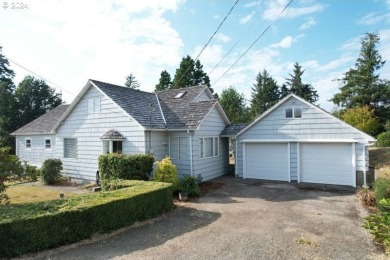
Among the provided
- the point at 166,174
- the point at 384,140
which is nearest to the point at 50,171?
the point at 166,174

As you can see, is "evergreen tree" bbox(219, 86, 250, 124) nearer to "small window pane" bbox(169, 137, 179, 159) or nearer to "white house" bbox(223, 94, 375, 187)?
"white house" bbox(223, 94, 375, 187)

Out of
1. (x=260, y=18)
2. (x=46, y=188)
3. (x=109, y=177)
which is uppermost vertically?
(x=260, y=18)

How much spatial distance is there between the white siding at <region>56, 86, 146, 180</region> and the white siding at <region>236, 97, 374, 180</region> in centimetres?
651

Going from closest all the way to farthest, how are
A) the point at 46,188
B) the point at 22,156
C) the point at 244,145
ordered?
the point at 46,188
the point at 244,145
the point at 22,156

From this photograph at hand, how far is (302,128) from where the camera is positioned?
1517 centimetres

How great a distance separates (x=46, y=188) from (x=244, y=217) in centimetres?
1209

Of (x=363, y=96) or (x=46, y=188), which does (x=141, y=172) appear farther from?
(x=363, y=96)

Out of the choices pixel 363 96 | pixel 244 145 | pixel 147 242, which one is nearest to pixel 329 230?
pixel 147 242

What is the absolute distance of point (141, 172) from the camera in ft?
42.5

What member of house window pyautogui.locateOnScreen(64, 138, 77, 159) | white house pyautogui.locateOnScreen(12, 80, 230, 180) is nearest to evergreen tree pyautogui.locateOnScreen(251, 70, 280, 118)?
white house pyautogui.locateOnScreen(12, 80, 230, 180)

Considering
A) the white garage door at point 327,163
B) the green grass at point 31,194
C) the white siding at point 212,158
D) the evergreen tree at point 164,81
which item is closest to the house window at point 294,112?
the white garage door at point 327,163

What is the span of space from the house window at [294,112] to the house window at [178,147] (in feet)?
19.6

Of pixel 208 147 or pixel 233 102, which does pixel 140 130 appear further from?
pixel 233 102

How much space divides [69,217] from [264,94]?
51.0 meters
